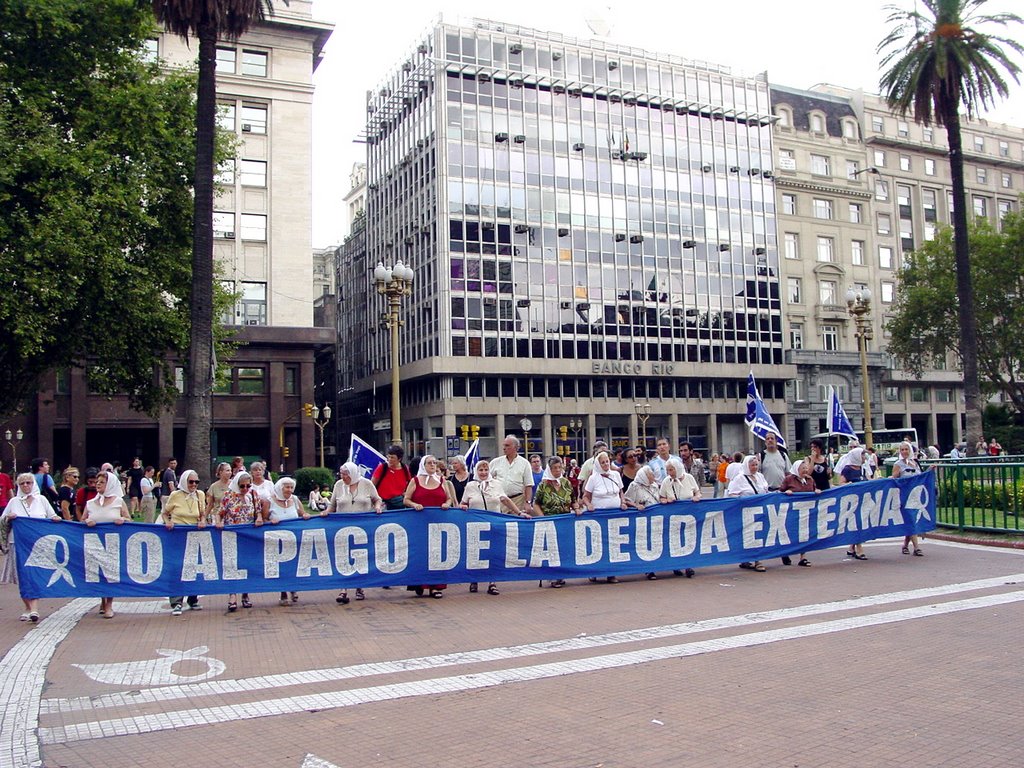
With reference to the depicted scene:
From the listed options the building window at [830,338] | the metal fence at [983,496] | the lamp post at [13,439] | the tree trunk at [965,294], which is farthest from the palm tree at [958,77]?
the building window at [830,338]

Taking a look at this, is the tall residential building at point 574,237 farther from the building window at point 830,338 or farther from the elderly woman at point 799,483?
the elderly woman at point 799,483

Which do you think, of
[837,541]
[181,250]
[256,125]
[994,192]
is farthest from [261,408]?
[994,192]

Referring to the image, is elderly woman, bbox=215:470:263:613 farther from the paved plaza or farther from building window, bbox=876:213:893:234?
building window, bbox=876:213:893:234

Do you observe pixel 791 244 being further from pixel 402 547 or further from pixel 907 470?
pixel 402 547

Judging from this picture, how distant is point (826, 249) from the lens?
7431cm

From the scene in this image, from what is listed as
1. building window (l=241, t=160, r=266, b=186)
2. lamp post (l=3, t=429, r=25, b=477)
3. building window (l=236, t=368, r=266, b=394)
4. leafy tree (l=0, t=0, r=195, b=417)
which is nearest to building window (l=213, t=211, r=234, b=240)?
building window (l=241, t=160, r=266, b=186)

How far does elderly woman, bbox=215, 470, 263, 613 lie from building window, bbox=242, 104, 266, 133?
130ft

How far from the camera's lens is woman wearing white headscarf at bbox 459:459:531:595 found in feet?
44.3

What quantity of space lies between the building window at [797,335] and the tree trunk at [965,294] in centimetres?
4390

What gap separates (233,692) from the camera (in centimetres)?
801

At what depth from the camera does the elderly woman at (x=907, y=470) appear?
1634 centimetres

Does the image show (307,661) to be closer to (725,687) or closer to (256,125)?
(725,687)

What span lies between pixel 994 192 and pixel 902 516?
79.0 meters

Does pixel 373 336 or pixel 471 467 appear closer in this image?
pixel 471 467
